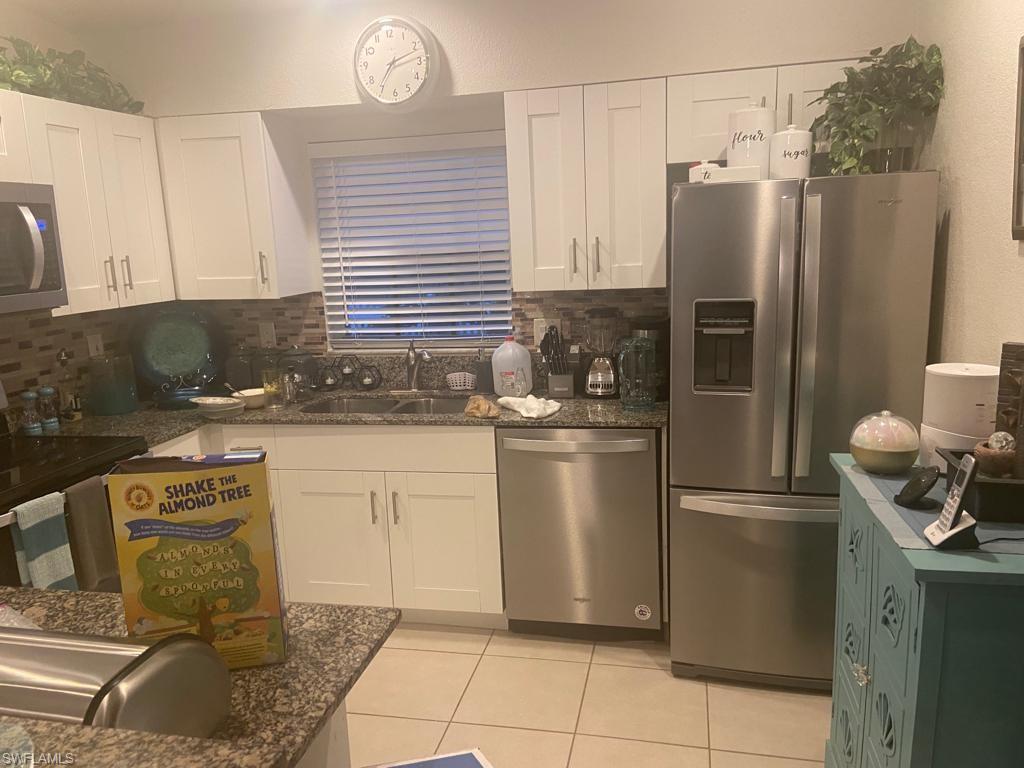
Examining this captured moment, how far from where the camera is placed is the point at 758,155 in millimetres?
2568

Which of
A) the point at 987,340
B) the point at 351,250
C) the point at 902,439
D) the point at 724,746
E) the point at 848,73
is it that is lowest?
the point at 724,746

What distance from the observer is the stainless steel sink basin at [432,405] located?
339 centimetres

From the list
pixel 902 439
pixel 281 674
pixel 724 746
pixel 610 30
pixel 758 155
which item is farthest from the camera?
→ pixel 610 30

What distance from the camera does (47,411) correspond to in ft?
10.0

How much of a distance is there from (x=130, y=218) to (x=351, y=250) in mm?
990

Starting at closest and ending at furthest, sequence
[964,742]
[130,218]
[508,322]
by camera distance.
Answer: [964,742]
[130,218]
[508,322]

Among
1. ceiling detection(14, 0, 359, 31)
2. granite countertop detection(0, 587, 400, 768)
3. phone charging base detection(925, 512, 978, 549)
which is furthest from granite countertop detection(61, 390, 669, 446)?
ceiling detection(14, 0, 359, 31)

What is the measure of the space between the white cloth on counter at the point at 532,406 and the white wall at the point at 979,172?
1.40m

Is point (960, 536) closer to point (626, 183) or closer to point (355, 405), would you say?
point (626, 183)

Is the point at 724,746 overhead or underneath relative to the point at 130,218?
underneath

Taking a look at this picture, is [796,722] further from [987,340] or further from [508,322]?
[508,322]

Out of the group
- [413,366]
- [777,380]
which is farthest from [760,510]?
[413,366]

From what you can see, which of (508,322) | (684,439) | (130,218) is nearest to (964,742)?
(684,439)

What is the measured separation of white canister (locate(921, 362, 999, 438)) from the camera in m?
1.69
